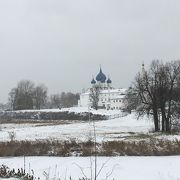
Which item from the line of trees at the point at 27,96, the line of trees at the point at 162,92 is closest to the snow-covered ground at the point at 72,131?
the line of trees at the point at 162,92

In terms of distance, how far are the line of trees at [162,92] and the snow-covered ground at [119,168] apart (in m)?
32.2

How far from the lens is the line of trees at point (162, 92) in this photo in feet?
180

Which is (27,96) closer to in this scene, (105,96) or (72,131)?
(105,96)

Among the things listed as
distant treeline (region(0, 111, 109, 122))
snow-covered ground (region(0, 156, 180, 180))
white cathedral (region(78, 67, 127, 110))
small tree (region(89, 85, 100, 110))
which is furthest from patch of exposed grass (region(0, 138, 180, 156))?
white cathedral (region(78, 67, 127, 110))

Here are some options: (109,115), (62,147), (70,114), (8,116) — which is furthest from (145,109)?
(8,116)

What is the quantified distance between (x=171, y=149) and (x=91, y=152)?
496 centimetres

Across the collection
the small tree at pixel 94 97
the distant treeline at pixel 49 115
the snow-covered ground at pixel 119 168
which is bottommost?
the snow-covered ground at pixel 119 168

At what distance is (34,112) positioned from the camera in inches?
5202

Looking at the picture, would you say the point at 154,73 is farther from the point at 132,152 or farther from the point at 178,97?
the point at 132,152

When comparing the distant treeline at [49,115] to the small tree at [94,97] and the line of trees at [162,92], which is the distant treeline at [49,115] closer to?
the small tree at [94,97]

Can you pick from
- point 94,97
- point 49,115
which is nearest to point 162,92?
point 49,115

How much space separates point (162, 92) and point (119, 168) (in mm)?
36929

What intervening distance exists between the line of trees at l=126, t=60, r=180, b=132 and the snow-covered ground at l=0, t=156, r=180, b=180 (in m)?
32.2

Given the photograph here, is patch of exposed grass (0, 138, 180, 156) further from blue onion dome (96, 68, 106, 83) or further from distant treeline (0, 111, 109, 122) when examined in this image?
blue onion dome (96, 68, 106, 83)
